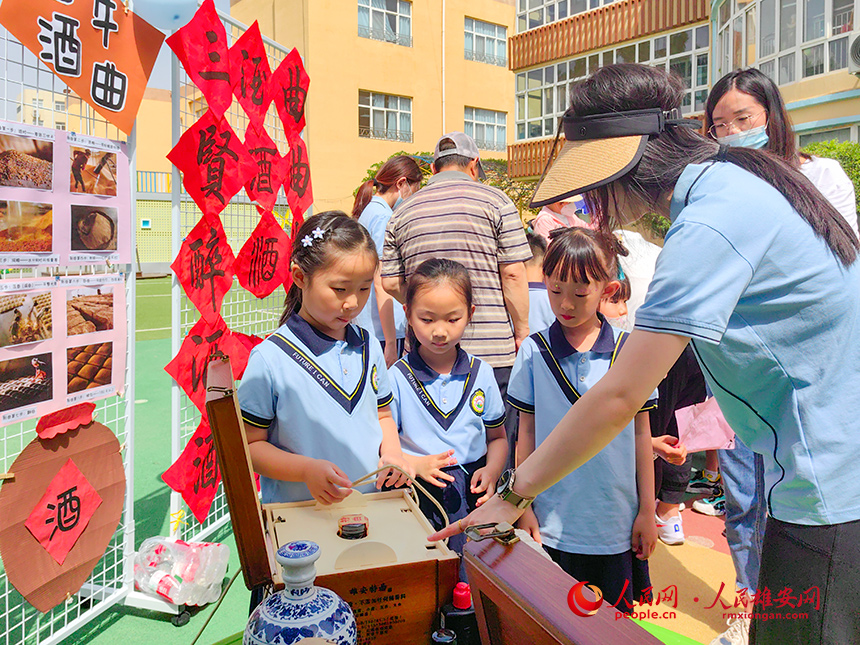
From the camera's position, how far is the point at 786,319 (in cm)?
103

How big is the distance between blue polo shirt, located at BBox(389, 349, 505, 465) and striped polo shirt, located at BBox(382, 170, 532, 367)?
0.54 metres

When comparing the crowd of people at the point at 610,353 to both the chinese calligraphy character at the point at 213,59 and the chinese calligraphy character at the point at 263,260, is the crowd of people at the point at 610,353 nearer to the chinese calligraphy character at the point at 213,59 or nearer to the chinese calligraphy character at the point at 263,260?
the chinese calligraphy character at the point at 263,260

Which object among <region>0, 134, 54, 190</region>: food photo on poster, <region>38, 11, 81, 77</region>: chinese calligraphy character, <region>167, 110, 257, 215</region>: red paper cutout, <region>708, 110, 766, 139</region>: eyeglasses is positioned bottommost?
<region>0, 134, 54, 190</region>: food photo on poster

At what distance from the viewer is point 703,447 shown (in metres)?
2.66

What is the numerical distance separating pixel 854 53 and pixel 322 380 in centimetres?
1260

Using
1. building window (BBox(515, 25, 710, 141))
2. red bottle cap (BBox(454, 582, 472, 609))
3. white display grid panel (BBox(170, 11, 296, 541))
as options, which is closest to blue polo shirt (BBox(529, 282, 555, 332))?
white display grid panel (BBox(170, 11, 296, 541))

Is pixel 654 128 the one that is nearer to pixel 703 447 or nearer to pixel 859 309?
pixel 859 309

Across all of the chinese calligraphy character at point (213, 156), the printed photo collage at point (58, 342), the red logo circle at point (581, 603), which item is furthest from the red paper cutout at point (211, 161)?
the red logo circle at point (581, 603)

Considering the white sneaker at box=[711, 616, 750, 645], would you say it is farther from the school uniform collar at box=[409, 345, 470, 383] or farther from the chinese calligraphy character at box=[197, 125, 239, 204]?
the chinese calligraphy character at box=[197, 125, 239, 204]

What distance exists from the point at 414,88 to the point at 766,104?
17.2m

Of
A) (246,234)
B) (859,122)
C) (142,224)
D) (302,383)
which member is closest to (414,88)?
(142,224)

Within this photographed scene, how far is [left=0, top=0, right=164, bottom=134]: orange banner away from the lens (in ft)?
5.97

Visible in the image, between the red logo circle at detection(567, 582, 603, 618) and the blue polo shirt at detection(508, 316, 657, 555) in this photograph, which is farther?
the blue polo shirt at detection(508, 316, 657, 555)

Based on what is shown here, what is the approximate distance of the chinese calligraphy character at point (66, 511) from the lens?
2.01 m
